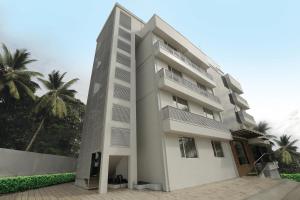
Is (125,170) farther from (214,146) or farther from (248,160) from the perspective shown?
(248,160)

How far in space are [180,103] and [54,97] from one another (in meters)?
19.6

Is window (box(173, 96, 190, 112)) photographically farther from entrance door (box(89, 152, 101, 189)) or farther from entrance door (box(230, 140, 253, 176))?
entrance door (box(89, 152, 101, 189))

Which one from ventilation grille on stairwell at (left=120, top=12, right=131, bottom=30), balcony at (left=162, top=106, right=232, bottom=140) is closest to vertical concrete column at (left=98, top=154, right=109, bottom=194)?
balcony at (left=162, top=106, right=232, bottom=140)

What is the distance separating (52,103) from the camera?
23062 millimetres

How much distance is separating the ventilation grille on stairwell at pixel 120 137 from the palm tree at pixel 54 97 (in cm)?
1547

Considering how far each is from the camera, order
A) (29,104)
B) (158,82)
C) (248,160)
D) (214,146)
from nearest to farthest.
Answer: (158,82) → (214,146) → (248,160) → (29,104)

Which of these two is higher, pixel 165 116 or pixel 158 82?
pixel 158 82

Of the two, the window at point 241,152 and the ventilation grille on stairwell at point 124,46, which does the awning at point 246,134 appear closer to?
the window at point 241,152

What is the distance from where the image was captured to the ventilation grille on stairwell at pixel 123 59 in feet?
47.2

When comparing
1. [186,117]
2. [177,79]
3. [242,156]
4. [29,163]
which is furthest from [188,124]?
[29,163]

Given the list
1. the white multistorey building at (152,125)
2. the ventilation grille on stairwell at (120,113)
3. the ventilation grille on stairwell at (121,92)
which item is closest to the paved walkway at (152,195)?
the white multistorey building at (152,125)

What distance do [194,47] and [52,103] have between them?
2163 cm

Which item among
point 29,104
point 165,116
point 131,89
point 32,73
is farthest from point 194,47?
point 29,104

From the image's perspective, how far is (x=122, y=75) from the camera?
13.8 meters
